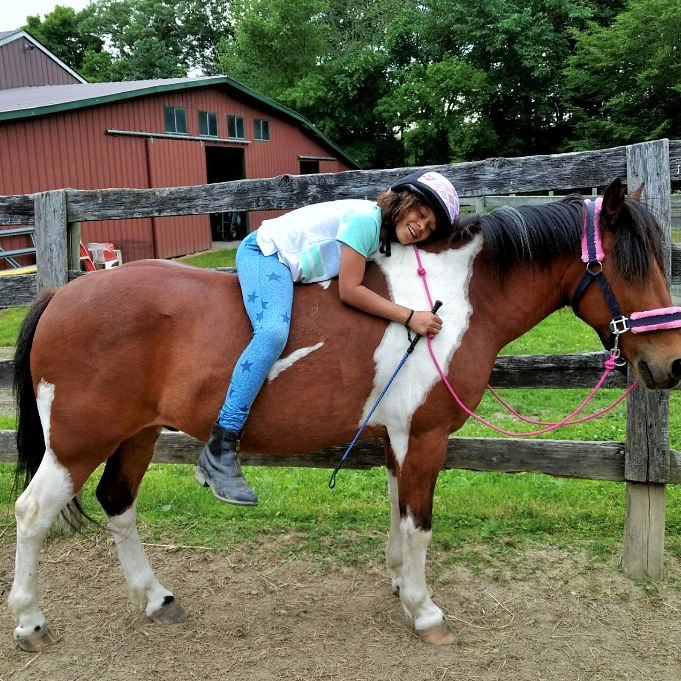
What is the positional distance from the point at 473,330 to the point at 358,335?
1.63ft

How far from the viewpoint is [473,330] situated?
273 cm

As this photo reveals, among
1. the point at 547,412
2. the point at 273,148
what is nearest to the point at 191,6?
the point at 273,148

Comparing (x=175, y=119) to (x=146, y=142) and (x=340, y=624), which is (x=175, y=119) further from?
(x=340, y=624)

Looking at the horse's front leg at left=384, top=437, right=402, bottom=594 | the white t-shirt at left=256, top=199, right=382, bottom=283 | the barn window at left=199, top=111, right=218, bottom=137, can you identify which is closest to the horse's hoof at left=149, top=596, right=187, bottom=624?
the horse's front leg at left=384, top=437, right=402, bottom=594

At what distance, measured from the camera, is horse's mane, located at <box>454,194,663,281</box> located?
260cm

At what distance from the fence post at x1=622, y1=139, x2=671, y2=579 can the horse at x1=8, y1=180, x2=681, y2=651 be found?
22.6 inches

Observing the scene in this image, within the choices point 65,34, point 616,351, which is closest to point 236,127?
point 616,351

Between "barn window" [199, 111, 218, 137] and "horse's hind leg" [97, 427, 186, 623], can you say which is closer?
"horse's hind leg" [97, 427, 186, 623]

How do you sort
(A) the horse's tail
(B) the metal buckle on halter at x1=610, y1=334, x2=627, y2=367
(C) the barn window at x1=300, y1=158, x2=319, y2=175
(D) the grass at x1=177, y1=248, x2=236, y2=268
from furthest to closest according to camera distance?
(C) the barn window at x1=300, y1=158, x2=319, y2=175 < (D) the grass at x1=177, y1=248, x2=236, y2=268 < (A) the horse's tail < (B) the metal buckle on halter at x1=610, y1=334, x2=627, y2=367

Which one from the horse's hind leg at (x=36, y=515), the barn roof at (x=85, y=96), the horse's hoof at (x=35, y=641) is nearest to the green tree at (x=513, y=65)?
the barn roof at (x=85, y=96)

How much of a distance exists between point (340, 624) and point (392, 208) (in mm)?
1987

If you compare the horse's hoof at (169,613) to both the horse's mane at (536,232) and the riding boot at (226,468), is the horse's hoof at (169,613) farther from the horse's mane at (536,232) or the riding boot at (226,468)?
the horse's mane at (536,232)

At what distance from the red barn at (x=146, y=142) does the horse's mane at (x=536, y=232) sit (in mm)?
12718

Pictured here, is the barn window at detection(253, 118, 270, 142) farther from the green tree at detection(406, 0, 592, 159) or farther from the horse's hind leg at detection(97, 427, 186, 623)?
the horse's hind leg at detection(97, 427, 186, 623)
